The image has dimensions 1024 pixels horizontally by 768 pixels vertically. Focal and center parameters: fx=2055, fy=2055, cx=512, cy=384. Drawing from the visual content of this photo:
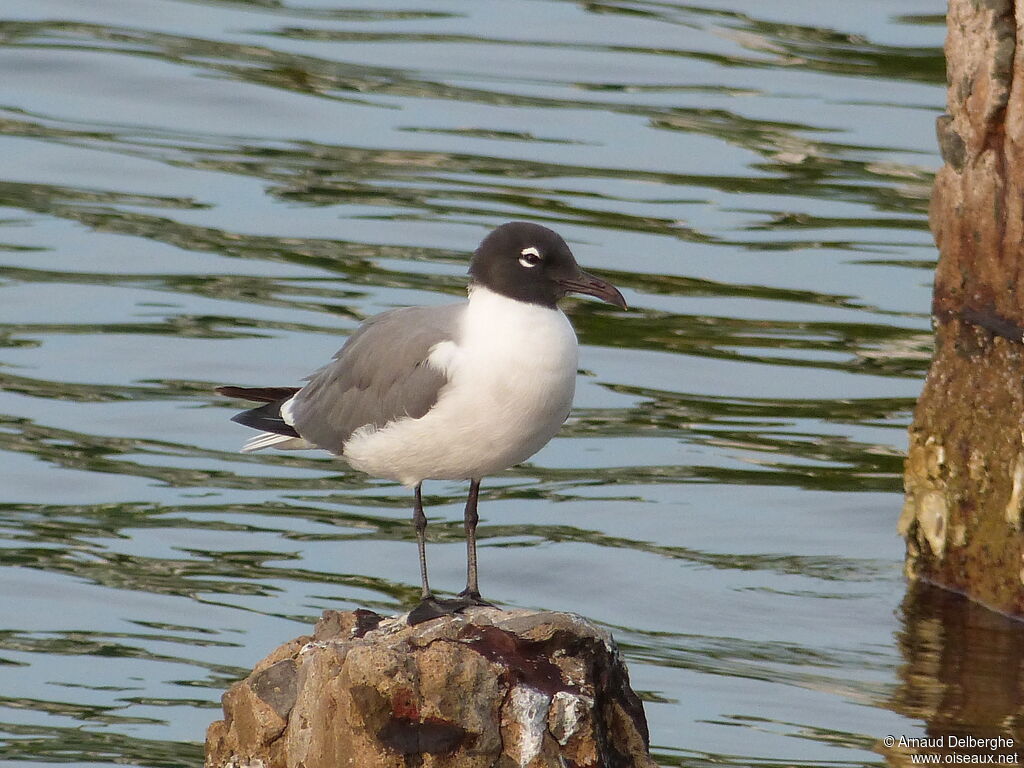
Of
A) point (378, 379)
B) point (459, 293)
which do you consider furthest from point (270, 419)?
point (459, 293)

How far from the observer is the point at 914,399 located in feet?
44.1

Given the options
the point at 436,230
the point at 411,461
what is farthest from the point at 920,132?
the point at 411,461

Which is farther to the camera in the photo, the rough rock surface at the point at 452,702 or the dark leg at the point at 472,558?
the dark leg at the point at 472,558

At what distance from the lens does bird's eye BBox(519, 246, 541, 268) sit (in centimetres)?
755

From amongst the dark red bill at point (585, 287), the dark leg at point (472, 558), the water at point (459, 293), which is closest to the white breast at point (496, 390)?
the dark red bill at point (585, 287)

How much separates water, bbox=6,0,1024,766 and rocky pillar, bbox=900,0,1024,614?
14.2 inches

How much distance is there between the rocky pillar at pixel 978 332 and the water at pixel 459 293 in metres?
0.36

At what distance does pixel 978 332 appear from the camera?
1021 centimetres

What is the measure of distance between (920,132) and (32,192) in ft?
25.7

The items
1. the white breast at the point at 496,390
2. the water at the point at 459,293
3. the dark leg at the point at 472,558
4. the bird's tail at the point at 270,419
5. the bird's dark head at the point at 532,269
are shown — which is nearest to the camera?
the white breast at the point at 496,390

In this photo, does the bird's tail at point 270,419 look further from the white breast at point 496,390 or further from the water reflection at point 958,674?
the water reflection at point 958,674

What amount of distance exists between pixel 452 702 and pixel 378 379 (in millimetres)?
1722

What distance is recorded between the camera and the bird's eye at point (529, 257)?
7555 millimetres

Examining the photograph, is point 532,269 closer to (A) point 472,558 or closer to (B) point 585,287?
(B) point 585,287
